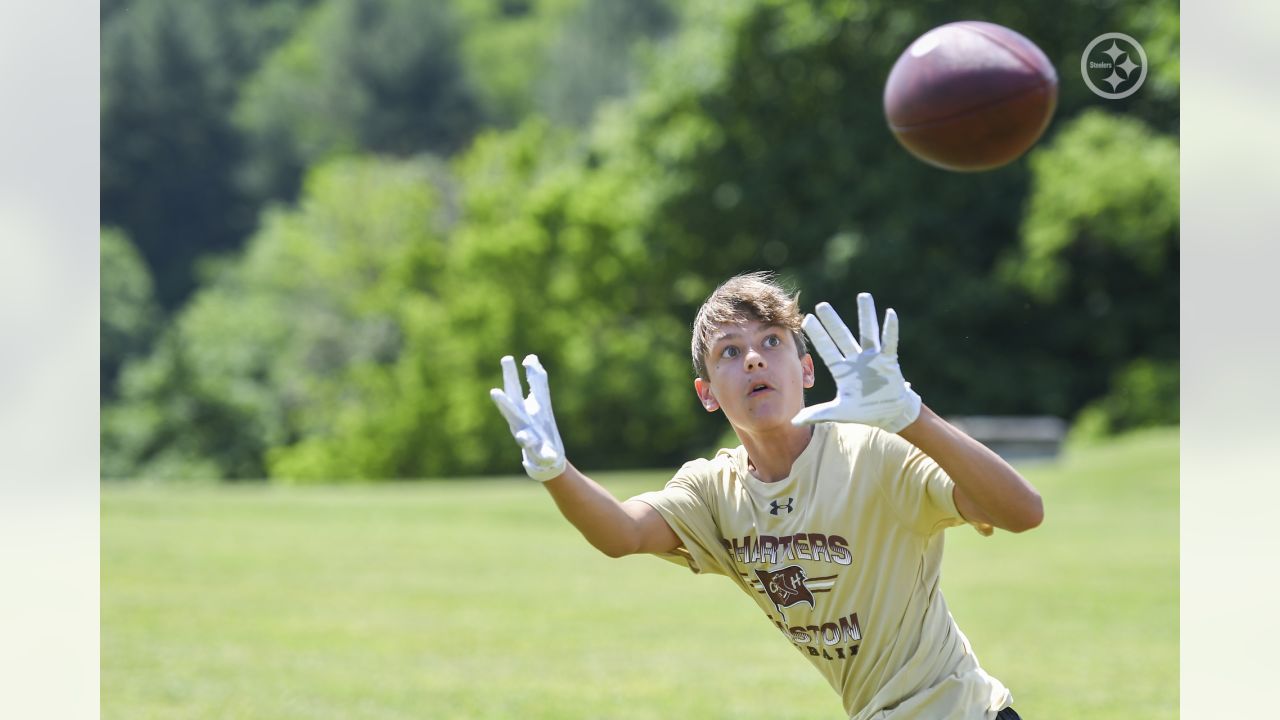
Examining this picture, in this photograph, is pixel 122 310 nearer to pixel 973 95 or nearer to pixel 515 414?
pixel 973 95

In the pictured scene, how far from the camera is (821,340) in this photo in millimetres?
3070

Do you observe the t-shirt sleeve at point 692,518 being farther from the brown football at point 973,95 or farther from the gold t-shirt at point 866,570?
the brown football at point 973,95

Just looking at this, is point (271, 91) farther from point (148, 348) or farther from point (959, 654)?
point (959, 654)

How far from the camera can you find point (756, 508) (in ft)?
12.0

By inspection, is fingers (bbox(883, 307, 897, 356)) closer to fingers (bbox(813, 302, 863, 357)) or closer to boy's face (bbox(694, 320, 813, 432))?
fingers (bbox(813, 302, 863, 357))

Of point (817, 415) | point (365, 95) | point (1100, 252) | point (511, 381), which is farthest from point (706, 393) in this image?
point (365, 95)

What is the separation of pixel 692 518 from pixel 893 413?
0.82 metres

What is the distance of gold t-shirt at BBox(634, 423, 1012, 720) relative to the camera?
11.4 ft

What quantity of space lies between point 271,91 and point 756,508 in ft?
168

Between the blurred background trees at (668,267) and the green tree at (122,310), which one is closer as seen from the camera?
the blurred background trees at (668,267)

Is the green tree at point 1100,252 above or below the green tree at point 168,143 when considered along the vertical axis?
below

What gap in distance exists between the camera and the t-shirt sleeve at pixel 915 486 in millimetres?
3336

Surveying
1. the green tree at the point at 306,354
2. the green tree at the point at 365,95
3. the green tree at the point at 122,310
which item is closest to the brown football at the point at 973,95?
the green tree at the point at 306,354
